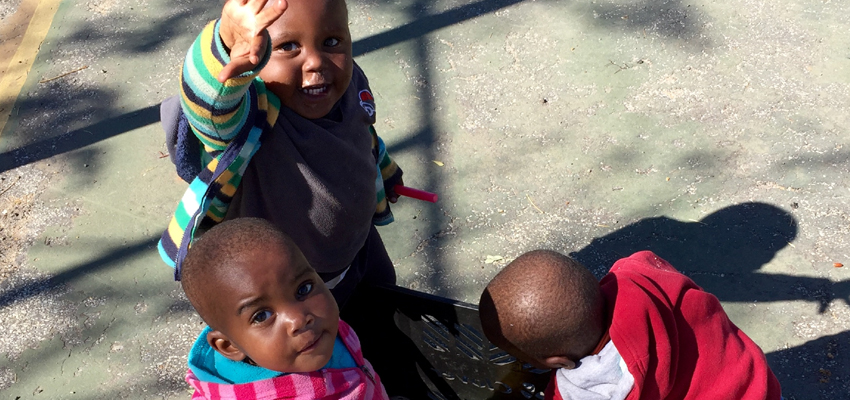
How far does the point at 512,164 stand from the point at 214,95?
1.75 m

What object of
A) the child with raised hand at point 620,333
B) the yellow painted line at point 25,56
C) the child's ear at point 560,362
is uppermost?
the child with raised hand at point 620,333

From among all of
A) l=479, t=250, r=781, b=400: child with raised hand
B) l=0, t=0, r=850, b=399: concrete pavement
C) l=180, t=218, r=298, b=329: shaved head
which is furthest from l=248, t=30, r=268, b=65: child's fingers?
l=0, t=0, r=850, b=399: concrete pavement

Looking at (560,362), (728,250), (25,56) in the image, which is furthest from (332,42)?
(25,56)

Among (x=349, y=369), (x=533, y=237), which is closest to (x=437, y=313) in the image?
(x=349, y=369)

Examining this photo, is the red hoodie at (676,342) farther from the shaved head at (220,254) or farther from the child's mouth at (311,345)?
the shaved head at (220,254)

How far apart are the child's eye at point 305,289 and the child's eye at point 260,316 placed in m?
0.07

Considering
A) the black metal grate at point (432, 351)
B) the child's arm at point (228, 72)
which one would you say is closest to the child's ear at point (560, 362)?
the black metal grate at point (432, 351)

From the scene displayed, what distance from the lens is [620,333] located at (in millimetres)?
1604

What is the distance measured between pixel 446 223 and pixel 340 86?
4.20 feet

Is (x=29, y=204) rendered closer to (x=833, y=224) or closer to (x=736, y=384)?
(x=736, y=384)

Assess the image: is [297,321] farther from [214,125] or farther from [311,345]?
[214,125]

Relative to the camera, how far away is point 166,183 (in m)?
3.08

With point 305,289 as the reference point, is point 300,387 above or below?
below

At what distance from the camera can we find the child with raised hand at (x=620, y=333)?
160 cm
